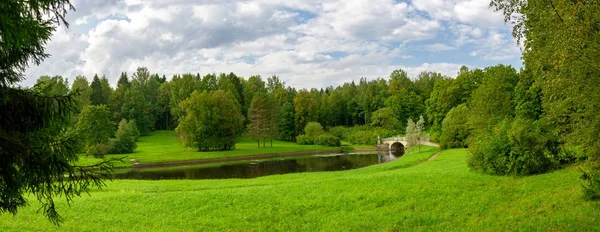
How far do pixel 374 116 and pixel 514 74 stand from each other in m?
36.5

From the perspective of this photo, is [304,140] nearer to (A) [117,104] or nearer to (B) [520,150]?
(A) [117,104]

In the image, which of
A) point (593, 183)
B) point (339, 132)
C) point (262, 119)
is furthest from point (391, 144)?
point (593, 183)

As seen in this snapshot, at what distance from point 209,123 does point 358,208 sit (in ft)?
172

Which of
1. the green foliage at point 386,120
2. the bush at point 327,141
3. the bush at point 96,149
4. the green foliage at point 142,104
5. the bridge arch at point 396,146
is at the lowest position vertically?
the bridge arch at point 396,146

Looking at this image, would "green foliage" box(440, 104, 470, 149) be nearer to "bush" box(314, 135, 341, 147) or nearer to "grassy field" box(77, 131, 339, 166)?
"grassy field" box(77, 131, 339, 166)

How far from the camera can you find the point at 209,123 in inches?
2564

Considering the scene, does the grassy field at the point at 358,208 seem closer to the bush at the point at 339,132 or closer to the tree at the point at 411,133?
the tree at the point at 411,133

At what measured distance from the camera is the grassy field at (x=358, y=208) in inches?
506

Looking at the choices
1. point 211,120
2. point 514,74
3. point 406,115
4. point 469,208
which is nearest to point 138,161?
point 211,120

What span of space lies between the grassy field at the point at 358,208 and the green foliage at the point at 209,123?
45.9 m

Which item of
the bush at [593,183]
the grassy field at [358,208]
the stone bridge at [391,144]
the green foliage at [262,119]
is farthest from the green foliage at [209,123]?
the bush at [593,183]

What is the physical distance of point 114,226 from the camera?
13602 millimetres

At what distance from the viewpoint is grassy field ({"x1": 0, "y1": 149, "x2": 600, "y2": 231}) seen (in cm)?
1286

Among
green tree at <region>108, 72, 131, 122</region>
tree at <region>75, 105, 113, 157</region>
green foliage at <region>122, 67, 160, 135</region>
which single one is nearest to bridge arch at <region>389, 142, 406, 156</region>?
tree at <region>75, 105, 113, 157</region>
